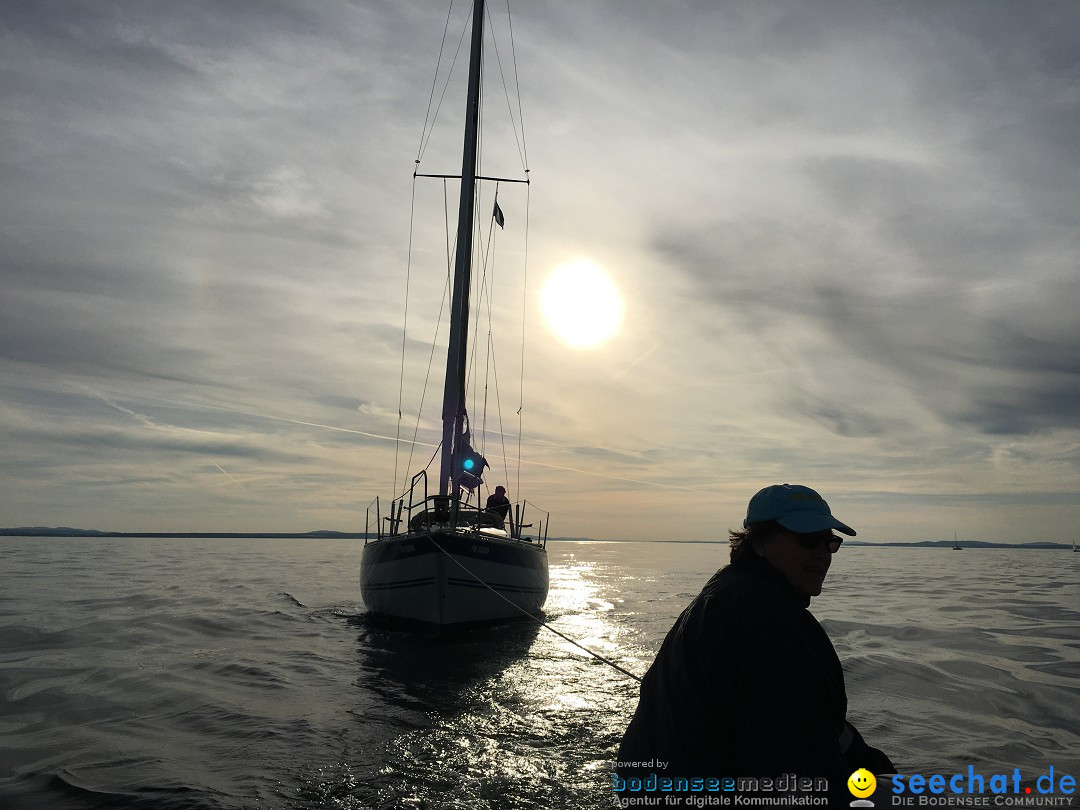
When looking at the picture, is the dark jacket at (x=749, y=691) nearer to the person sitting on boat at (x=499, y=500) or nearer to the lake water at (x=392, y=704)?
the lake water at (x=392, y=704)

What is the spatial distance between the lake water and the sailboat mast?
4757 millimetres

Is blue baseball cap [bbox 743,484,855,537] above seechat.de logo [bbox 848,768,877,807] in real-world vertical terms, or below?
above

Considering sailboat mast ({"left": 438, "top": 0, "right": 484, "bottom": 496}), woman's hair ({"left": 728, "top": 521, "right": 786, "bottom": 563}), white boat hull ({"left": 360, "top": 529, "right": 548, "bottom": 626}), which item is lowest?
white boat hull ({"left": 360, "top": 529, "right": 548, "bottom": 626})

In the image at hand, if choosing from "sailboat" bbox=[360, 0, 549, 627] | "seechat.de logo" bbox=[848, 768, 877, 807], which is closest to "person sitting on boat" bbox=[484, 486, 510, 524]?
"sailboat" bbox=[360, 0, 549, 627]

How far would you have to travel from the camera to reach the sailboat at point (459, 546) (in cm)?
1297

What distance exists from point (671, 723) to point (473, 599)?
11544 millimetres

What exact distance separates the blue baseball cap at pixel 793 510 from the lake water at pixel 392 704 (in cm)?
383

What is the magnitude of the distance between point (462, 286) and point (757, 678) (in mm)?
16440

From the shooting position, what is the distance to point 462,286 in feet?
58.3

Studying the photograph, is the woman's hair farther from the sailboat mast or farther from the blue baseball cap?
the sailboat mast

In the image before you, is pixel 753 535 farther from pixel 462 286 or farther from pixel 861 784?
pixel 462 286

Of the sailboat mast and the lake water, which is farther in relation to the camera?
the sailboat mast

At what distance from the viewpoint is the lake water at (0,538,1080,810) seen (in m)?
5.48

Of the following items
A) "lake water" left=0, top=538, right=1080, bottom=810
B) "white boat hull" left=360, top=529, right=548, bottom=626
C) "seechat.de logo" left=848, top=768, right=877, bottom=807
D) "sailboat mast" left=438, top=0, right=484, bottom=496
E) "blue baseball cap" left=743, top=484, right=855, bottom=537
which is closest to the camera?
"blue baseball cap" left=743, top=484, right=855, bottom=537
